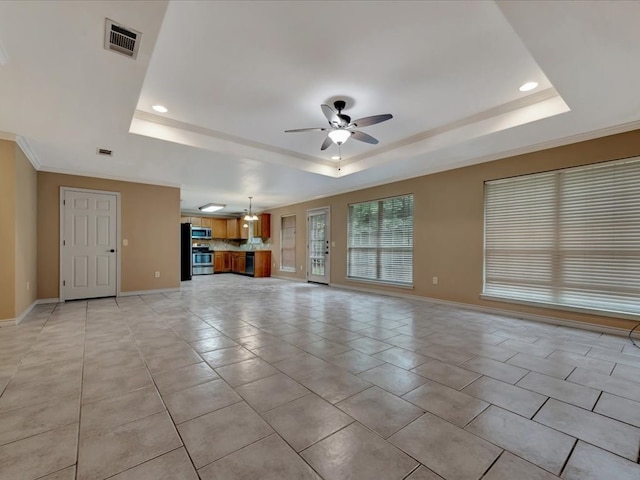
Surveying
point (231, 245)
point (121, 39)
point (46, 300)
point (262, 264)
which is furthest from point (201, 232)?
point (121, 39)

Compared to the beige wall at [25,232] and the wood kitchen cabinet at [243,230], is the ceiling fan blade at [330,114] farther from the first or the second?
the wood kitchen cabinet at [243,230]

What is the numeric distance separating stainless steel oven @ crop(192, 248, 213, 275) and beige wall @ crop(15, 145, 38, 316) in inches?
214

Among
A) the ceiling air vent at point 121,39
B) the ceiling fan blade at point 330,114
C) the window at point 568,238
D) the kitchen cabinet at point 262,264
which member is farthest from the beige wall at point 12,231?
the window at point 568,238

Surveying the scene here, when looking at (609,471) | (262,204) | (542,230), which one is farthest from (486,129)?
(262,204)

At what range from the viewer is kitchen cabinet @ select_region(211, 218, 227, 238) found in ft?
37.3

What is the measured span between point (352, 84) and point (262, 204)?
6959 millimetres

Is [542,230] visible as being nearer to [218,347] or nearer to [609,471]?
[609,471]

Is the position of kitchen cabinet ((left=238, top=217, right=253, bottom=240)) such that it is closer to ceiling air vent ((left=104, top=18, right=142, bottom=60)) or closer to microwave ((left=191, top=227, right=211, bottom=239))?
microwave ((left=191, top=227, right=211, bottom=239))

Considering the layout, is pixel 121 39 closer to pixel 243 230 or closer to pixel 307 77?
pixel 307 77

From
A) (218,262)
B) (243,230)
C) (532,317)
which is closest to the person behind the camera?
(532,317)

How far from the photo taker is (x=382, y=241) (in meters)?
6.28

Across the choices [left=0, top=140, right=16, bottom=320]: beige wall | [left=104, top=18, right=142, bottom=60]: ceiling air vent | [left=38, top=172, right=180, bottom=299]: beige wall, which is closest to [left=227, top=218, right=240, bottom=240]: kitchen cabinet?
[left=38, top=172, right=180, bottom=299]: beige wall

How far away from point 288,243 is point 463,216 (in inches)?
221

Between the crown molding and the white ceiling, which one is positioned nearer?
the white ceiling
